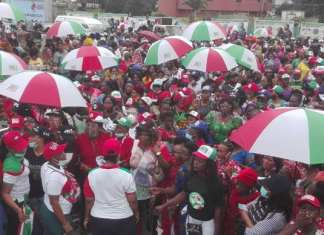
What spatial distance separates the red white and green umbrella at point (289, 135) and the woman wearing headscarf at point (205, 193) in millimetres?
375

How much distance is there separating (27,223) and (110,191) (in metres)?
1.12

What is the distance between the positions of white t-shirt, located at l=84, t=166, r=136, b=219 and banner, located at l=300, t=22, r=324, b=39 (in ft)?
78.6

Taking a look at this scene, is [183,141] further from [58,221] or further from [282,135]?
→ [58,221]

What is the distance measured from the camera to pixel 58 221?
412cm

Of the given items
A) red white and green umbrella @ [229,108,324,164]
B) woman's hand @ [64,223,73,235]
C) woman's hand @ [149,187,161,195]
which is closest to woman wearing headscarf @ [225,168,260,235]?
red white and green umbrella @ [229,108,324,164]

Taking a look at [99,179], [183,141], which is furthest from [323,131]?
[99,179]

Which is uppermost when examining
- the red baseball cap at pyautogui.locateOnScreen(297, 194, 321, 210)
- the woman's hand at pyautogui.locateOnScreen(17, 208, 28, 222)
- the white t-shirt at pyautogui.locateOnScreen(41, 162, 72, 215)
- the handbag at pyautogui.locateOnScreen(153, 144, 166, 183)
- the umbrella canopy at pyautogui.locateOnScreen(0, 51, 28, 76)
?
the umbrella canopy at pyautogui.locateOnScreen(0, 51, 28, 76)

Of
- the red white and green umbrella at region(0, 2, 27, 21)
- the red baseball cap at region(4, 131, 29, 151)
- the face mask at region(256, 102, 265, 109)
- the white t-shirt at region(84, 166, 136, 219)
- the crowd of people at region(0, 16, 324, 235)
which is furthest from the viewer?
the red white and green umbrella at region(0, 2, 27, 21)

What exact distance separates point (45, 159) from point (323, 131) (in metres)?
A: 2.82

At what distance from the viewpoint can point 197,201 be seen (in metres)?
3.82

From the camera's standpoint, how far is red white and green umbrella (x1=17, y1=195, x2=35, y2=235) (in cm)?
409

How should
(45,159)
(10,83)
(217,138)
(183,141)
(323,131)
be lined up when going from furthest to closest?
(217,138), (10,83), (183,141), (45,159), (323,131)

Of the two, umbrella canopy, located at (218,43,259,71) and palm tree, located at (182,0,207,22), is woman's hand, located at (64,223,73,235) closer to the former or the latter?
umbrella canopy, located at (218,43,259,71)

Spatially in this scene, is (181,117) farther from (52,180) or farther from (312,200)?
(312,200)
